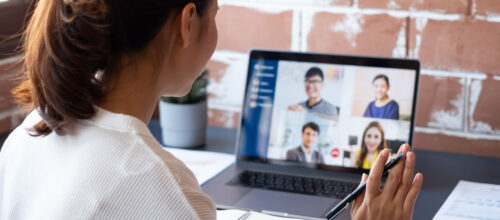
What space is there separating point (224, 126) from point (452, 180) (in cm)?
66

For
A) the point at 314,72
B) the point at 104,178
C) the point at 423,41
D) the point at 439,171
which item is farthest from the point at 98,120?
the point at 423,41

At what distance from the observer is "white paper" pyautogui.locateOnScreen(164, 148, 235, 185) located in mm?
1356

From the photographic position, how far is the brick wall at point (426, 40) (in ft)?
4.76

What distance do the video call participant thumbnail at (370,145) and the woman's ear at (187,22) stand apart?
58cm

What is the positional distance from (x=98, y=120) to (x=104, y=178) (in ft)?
0.28

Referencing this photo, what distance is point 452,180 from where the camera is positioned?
1318 millimetres

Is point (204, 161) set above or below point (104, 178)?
below

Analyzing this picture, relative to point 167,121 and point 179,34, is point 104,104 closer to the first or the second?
point 179,34

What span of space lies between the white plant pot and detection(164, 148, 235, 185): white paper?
0.09 ft

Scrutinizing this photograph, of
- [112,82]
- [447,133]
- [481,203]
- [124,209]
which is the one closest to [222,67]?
[447,133]

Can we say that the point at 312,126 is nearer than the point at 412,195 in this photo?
No

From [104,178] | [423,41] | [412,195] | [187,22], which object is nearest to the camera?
[104,178]

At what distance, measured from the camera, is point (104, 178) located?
2.39 ft

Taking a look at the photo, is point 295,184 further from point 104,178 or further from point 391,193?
point 104,178
